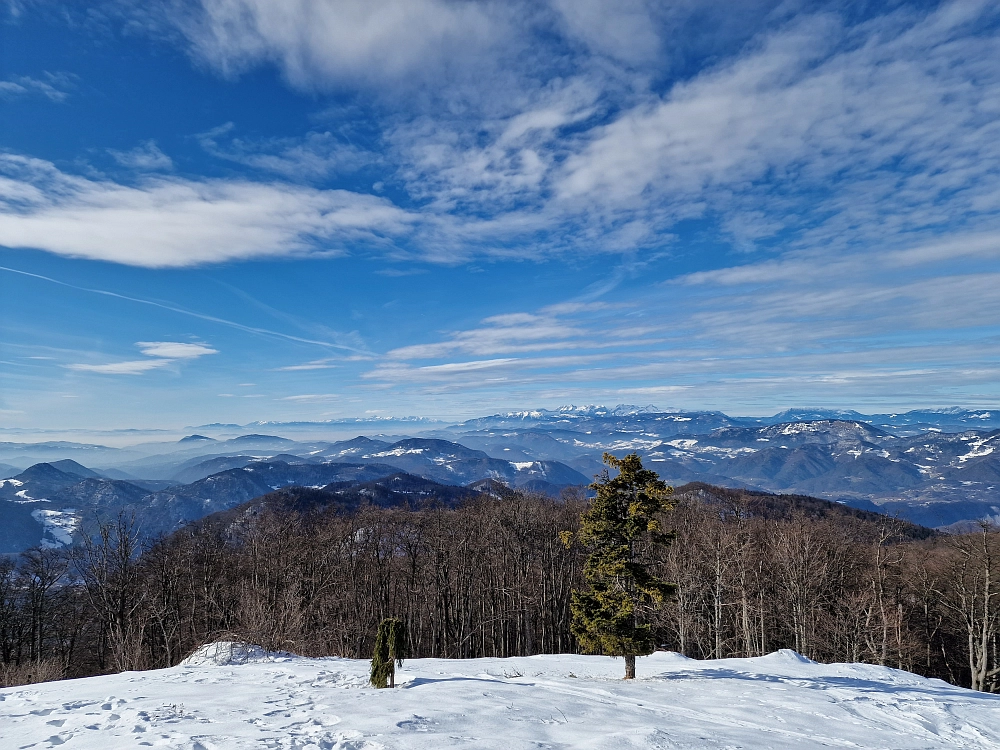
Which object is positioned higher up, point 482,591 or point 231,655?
point 231,655

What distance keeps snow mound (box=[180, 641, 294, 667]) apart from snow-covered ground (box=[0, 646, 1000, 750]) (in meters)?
0.08

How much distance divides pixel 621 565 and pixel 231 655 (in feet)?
48.2

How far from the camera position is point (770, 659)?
20.3 m

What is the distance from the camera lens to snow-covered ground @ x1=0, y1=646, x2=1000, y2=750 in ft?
27.3

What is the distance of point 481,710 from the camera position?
10438mm

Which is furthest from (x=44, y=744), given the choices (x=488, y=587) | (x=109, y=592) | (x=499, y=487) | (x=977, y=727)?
(x=499, y=487)

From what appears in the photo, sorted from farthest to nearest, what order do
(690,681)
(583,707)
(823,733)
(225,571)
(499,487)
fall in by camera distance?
(499,487), (225,571), (690,681), (583,707), (823,733)

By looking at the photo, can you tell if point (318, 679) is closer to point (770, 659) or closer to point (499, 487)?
point (770, 659)

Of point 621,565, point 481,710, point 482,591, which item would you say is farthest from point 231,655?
point 482,591

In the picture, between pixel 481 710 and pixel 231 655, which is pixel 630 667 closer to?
pixel 481 710

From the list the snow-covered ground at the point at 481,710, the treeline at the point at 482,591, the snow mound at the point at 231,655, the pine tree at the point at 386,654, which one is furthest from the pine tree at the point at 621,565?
the treeline at the point at 482,591

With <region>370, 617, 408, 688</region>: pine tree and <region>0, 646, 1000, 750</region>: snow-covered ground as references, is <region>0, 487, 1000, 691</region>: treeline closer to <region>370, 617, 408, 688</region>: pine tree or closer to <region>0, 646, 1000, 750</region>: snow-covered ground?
<region>0, 646, 1000, 750</region>: snow-covered ground

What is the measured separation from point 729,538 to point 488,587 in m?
22.8

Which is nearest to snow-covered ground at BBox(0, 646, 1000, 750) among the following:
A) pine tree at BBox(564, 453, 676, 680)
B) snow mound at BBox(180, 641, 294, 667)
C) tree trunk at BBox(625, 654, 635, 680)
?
snow mound at BBox(180, 641, 294, 667)
